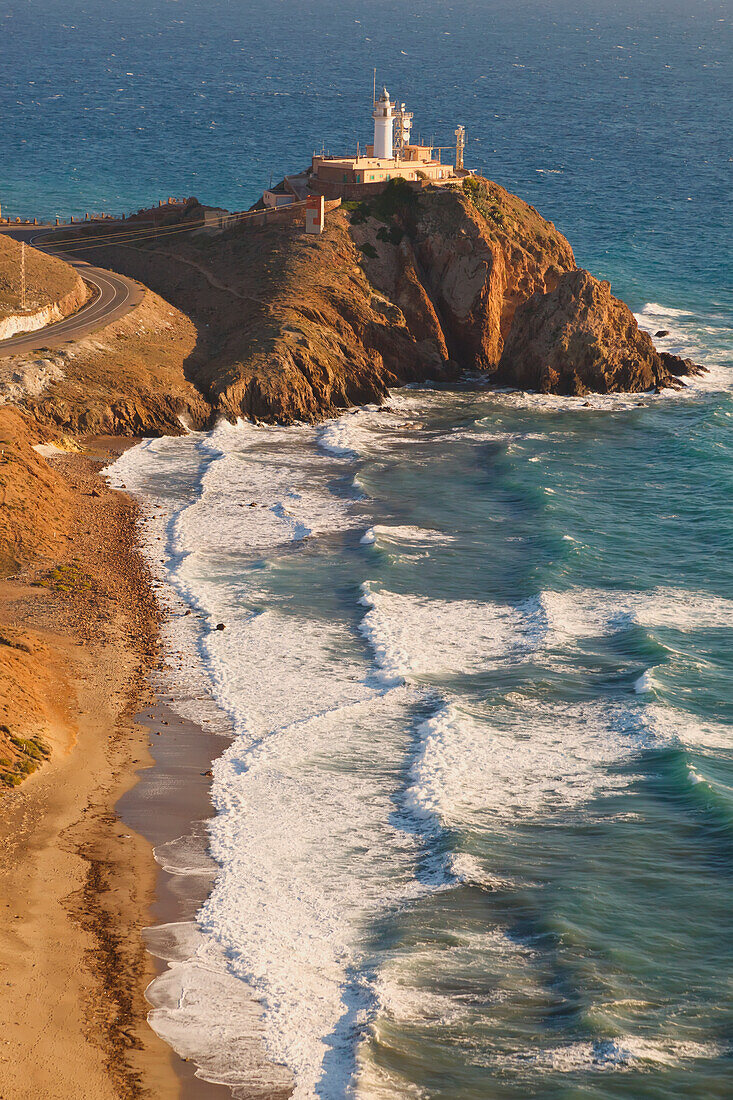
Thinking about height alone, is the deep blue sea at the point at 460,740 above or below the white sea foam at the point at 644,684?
below

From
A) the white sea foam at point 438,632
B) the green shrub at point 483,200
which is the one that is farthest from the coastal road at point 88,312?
the white sea foam at point 438,632

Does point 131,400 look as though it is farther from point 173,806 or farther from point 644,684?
point 644,684

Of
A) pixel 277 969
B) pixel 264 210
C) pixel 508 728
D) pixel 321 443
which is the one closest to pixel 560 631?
pixel 508 728

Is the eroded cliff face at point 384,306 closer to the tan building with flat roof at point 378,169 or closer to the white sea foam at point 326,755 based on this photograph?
the tan building with flat roof at point 378,169

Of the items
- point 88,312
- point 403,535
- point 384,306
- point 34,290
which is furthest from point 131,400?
point 403,535

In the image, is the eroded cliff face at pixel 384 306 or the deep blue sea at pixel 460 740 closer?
the deep blue sea at pixel 460 740

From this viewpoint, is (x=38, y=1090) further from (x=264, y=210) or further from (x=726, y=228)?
(x=726, y=228)

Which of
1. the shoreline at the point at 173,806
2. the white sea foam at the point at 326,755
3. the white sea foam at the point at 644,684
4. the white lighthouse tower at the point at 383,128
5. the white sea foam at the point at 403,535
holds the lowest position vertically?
the shoreline at the point at 173,806
